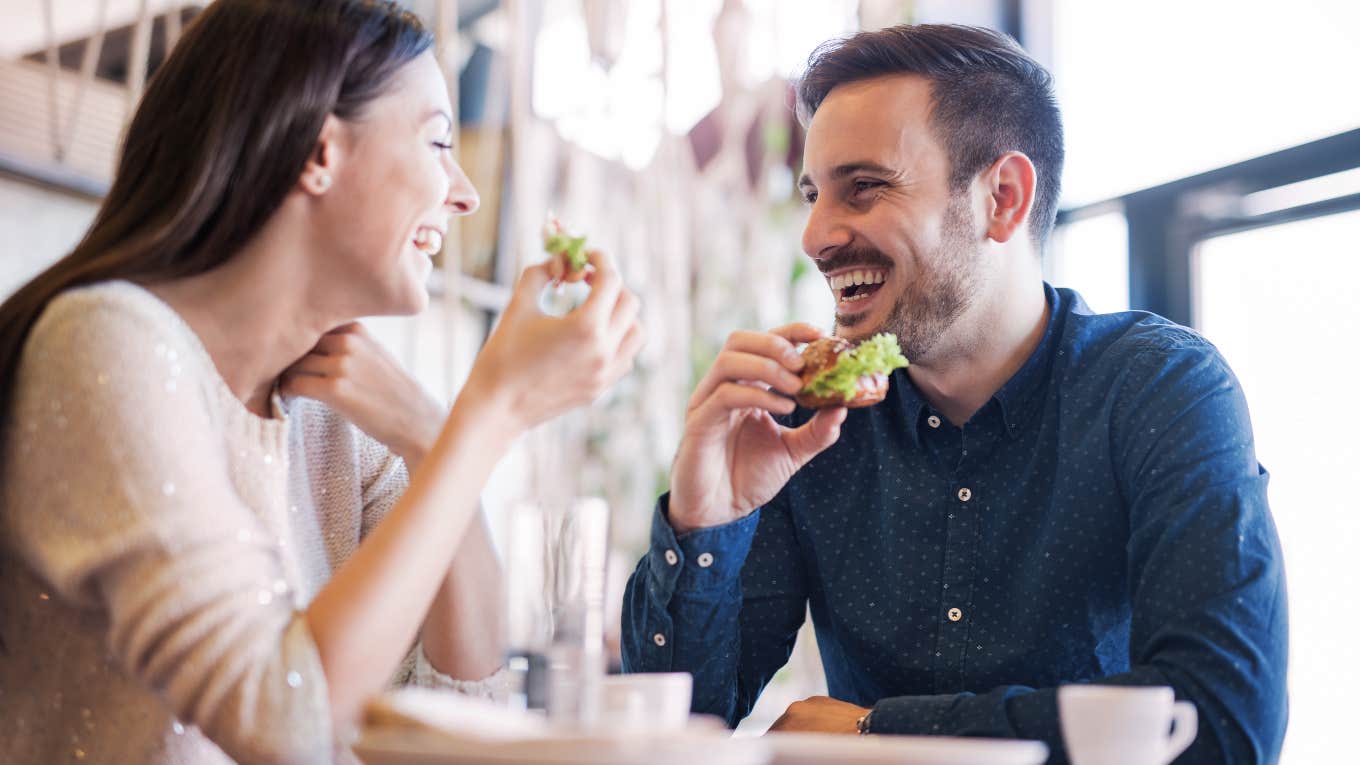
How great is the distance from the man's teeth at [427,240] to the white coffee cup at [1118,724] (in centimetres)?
90

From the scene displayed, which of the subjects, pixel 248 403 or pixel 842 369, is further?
pixel 842 369

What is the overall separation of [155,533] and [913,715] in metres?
0.88

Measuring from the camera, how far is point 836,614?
196 cm

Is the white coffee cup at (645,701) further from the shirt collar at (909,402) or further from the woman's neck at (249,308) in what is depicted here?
the shirt collar at (909,402)

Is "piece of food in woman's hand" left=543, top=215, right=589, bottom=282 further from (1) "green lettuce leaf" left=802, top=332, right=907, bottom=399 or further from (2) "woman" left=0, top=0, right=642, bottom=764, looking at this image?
(1) "green lettuce leaf" left=802, top=332, right=907, bottom=399

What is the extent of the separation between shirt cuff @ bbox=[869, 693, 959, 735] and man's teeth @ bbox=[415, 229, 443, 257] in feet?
2.62

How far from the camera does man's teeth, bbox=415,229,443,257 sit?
1.46 m

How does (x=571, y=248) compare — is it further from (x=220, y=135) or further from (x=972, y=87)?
(x=972, y=87)

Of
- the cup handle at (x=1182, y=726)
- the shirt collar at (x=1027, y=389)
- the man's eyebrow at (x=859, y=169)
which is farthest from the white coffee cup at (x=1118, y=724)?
the man's eyebrow at (x=859, y=169)

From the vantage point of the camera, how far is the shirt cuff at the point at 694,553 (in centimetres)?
180

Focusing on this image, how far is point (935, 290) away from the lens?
2008 millimetres

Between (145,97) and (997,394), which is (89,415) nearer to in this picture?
(145,97)

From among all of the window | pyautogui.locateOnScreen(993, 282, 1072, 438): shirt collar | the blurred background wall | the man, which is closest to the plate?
the man

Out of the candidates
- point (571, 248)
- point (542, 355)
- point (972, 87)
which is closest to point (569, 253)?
point (571, 248)
